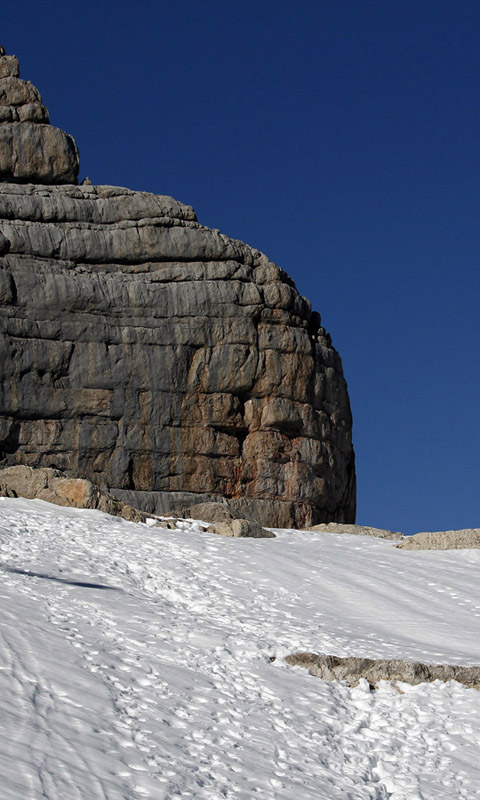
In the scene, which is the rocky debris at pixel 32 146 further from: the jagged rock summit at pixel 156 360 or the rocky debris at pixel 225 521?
the rocky debris at pixel 225 521

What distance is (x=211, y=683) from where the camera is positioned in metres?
13.1

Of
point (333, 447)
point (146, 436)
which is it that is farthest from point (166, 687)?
point (333, 447)

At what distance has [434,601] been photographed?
20594 mm

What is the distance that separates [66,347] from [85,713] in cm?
2591

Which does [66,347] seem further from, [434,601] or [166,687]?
[166,687]

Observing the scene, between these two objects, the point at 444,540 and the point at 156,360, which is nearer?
the point at 444,540

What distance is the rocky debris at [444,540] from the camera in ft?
96.4

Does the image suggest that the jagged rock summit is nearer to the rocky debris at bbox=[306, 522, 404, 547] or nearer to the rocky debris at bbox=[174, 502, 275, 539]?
the rocky debris at bbox=[306, 522, 404, 547]

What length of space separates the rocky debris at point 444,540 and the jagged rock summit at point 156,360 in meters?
7.00

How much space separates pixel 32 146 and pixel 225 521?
17277 mm

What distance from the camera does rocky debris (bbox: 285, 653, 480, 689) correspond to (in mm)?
14273

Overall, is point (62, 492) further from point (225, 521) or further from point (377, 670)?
point (377, 670)

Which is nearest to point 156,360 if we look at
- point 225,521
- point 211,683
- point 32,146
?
point 225,521

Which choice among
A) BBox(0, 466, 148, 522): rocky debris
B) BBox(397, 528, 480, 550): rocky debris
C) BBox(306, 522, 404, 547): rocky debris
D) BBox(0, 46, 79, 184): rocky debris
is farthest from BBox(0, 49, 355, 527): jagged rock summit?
BBox(397, 528, 480, 550): rocky debris
